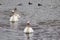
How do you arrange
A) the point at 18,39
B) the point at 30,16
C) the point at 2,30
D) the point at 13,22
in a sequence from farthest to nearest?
the point at 30,16 → the point at 13,22 → the point at 2,30 → the point at 18,39

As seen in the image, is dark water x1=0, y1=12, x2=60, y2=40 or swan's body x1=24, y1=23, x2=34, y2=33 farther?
swan's body x1=24, y1=23, x2=34, y2=33

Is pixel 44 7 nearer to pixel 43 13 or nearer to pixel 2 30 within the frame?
pixel 43 13

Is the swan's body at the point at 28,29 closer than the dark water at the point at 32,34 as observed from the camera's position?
No

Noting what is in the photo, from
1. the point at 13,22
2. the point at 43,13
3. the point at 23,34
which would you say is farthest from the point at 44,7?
the point at 23,34

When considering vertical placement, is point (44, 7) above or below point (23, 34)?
above

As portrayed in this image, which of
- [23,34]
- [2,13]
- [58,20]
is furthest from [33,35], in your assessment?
[2,13]

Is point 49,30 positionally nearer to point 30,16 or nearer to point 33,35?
point 33,35

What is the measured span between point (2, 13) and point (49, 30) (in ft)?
7.65

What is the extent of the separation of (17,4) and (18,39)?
414cm

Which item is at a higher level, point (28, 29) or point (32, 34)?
point (28, 29)

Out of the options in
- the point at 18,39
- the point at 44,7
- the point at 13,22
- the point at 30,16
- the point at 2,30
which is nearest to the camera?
the point at 18,39

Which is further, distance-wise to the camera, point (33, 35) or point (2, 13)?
point (2, 13)

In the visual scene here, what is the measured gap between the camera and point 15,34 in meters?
8.50

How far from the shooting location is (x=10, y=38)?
818 cm
